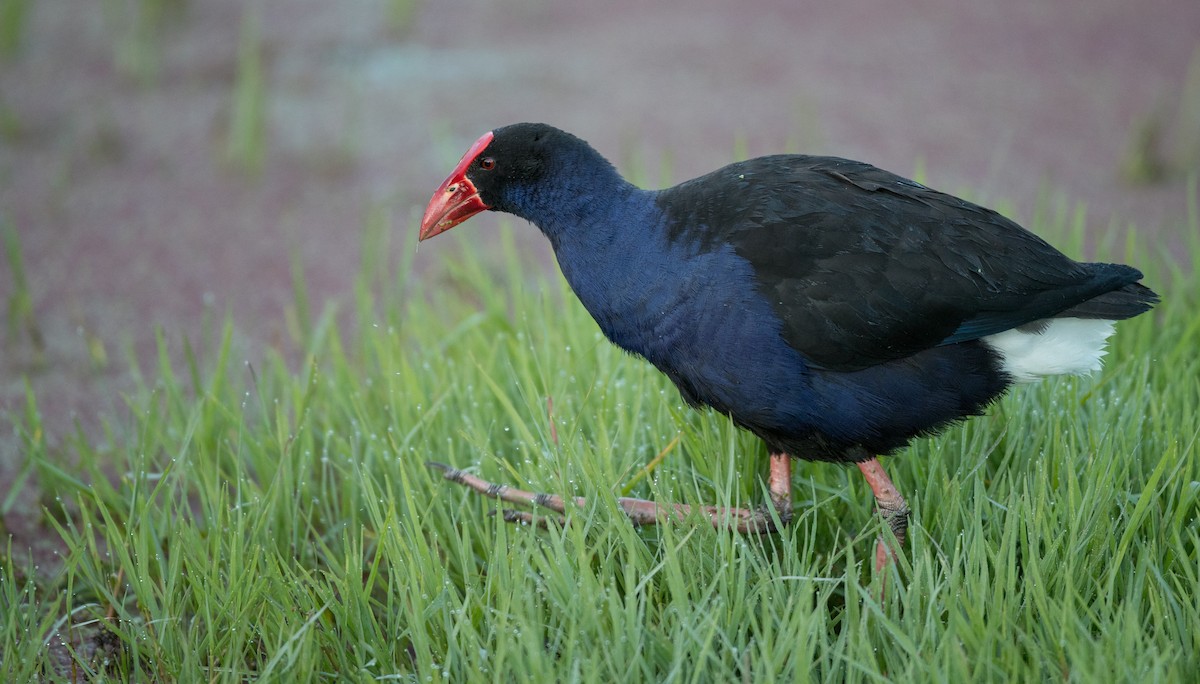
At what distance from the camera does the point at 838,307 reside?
1.70 m

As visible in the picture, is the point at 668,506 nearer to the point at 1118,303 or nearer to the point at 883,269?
the point at 883,269

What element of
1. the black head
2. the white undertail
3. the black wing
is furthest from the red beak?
the white undertail

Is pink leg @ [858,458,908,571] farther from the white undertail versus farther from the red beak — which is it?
the red beak

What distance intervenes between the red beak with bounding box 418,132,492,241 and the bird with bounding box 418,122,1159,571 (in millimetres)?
253

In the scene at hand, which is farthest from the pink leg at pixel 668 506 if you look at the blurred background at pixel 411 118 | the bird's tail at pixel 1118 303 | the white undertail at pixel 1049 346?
the blurred background at pixel 411 118

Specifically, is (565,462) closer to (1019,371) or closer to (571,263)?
(571,263)

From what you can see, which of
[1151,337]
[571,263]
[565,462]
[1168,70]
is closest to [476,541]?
[565,462]

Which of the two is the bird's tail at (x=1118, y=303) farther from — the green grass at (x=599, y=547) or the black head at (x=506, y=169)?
the black head at (x=506, y=169)

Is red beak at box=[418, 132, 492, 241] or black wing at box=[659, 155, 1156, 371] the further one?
red beak at box=[418, 132, 492, 241]

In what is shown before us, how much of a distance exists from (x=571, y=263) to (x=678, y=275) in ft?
0.68

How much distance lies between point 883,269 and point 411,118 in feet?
8.99

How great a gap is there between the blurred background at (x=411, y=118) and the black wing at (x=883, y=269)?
1118 millimetres

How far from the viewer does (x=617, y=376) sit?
92.5 inches

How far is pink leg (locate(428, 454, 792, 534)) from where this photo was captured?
5.75ft
